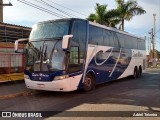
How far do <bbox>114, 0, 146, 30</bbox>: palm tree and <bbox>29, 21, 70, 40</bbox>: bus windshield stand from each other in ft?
77.1

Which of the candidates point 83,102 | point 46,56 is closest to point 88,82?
point 46,56

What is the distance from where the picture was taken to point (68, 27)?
1295cm

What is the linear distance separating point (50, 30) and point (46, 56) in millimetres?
1283

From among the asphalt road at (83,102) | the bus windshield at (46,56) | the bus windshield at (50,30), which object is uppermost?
the bus windshield at (50,30)

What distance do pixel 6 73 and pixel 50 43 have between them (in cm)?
462

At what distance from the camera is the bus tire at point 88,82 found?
14168 millimetres

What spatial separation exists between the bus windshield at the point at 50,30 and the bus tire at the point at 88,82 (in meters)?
2.60

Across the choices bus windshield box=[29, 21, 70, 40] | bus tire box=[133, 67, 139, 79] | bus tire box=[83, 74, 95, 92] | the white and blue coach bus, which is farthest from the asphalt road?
bus tire box=[133, 67, 139, 79]

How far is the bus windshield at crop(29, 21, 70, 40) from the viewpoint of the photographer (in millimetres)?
12961

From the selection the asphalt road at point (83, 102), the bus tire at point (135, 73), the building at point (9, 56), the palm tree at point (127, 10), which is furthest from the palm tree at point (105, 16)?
the asphalt road at point (83, 102)

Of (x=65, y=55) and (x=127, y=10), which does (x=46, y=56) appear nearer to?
(x=65, y=55)

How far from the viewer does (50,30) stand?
13320mm

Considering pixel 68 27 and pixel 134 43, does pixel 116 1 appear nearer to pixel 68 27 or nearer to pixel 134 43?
pixel 134 43

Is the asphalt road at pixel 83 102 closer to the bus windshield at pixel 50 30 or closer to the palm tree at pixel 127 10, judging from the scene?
the bus windshield at pixel 50 30
